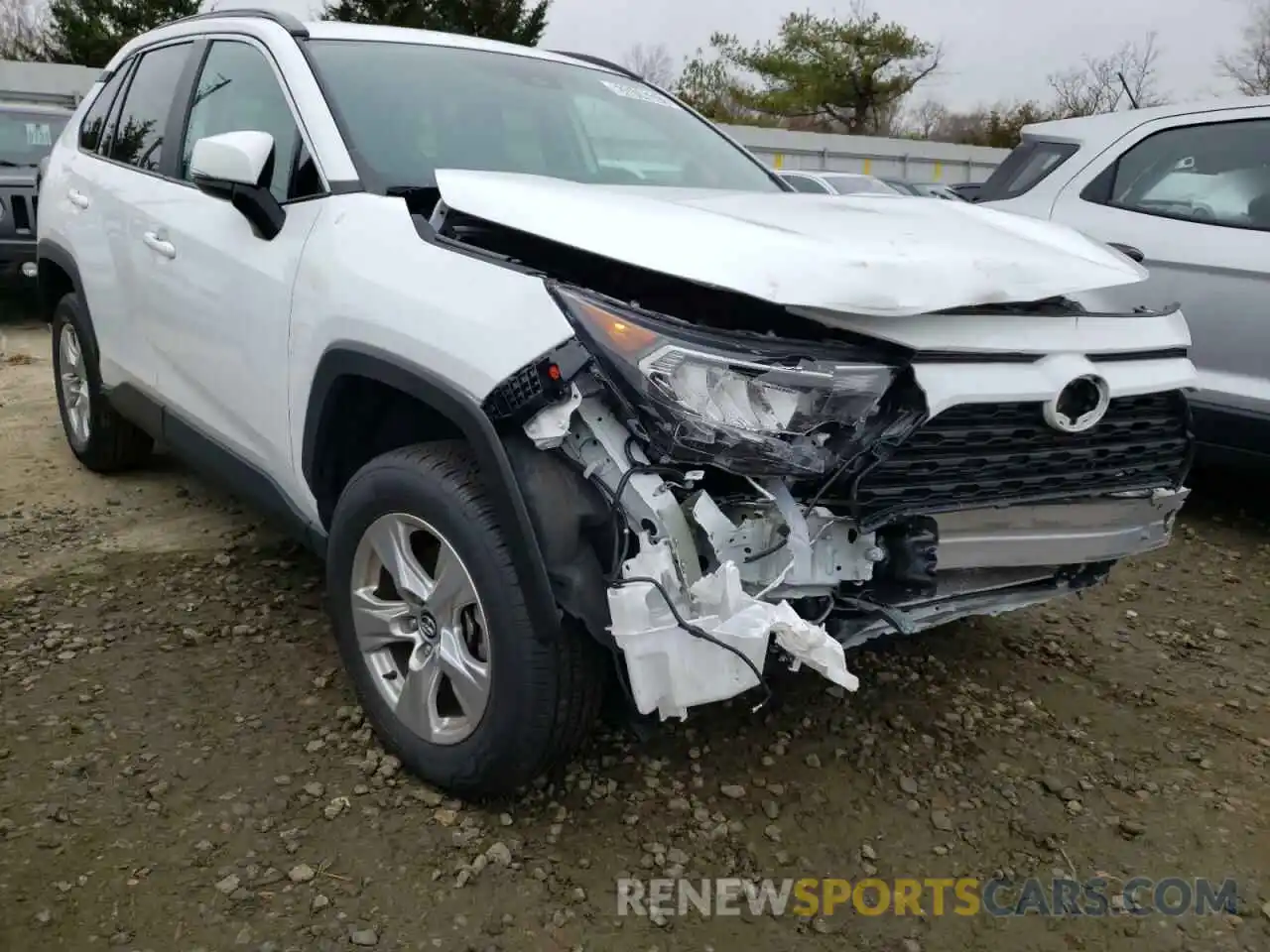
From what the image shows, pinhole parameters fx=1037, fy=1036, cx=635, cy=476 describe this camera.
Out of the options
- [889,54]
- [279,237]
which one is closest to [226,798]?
[279,237]

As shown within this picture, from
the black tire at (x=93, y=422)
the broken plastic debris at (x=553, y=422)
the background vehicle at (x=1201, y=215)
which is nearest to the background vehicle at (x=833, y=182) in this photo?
the background vehicle at (x=1201, y=215)

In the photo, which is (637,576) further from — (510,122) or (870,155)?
(870,155)

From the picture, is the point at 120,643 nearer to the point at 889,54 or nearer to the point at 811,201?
the point at 811,201

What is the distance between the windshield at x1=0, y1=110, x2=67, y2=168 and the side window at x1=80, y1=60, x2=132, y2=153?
17.4 ft

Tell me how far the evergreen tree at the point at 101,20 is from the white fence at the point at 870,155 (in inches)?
697

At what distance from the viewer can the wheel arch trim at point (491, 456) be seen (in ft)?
6.49

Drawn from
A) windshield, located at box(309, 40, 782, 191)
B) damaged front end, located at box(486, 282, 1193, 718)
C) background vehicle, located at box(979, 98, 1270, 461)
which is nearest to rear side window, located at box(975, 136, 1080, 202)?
background vehicle, located at box(979, 98, 1270, 461)

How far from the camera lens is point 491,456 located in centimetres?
Result: 202

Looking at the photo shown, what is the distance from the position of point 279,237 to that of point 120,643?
1350mm

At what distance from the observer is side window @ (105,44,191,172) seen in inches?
144

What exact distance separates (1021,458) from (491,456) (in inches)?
43.6

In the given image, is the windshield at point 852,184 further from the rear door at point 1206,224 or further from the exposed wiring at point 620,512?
the exposed wiring at point 620,512

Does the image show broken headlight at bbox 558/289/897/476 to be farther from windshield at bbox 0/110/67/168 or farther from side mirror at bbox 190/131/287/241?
windshield at bbox 0/110/67/168

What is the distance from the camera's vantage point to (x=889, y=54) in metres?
45.6
